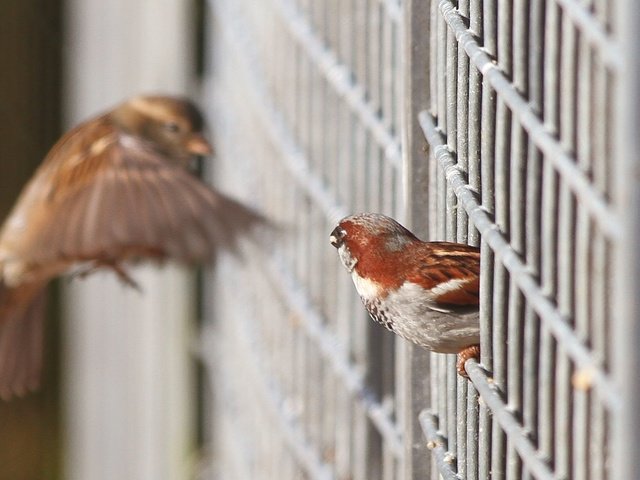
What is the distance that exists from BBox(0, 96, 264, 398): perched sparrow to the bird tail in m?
0.37

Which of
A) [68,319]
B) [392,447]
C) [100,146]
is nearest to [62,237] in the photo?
[100,146]

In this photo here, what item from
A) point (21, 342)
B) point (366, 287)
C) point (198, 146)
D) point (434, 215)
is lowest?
point (21, 342)

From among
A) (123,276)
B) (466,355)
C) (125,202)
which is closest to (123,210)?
(125,202)

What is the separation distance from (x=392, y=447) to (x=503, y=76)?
1.15 m

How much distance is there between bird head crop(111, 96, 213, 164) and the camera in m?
3.34

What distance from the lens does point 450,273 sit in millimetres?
1774

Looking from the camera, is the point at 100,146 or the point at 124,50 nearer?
the point at 100,146

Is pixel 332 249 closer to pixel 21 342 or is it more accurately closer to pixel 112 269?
pixel 112 269

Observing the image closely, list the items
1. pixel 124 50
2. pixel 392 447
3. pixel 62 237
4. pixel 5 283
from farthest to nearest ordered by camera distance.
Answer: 1. pixel 124 50
2. pixel 5 283
3. pixel 62 237
4. pixel 392 447

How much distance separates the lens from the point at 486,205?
65.4 inches

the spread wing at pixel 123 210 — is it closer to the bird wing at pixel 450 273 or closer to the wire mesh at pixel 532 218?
the wire mesh at pixel 532 218

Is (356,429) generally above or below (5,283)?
below

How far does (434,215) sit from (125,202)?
1.27 meters

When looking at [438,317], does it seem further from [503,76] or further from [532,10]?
[532,10]
